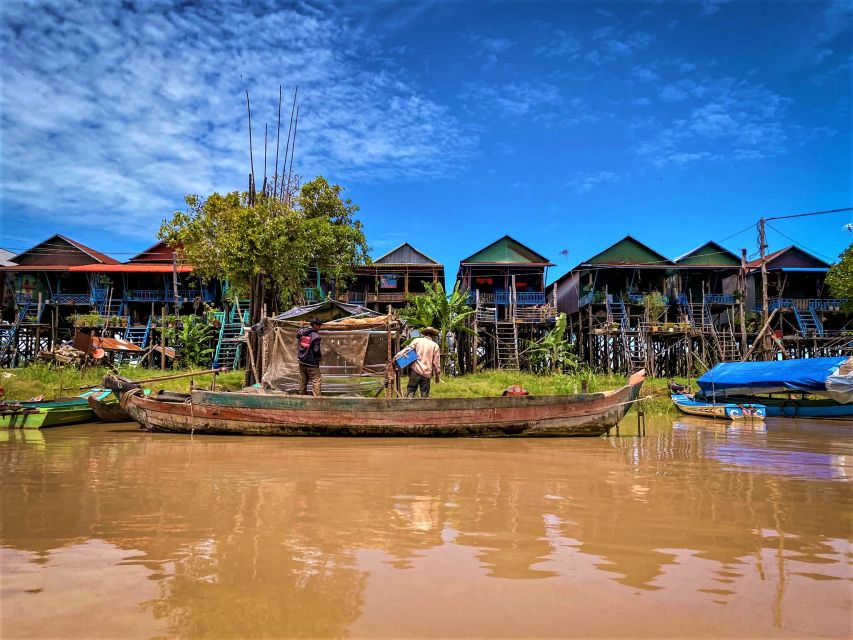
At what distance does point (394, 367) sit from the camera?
969 centimetres

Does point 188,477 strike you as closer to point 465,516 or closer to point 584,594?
point 465,516

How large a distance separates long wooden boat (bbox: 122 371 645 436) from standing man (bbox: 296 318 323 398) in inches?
30.7

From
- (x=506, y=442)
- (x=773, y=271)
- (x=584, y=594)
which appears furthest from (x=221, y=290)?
(x=773, y=271)

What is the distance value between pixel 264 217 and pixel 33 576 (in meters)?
13.1

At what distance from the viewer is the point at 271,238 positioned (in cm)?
1424

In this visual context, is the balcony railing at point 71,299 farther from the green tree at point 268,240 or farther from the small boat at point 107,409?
the small boat at point 107,409

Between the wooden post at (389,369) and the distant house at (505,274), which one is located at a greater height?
the distant house at (505,274)

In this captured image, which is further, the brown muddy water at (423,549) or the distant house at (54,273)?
the distant house at (54,273)

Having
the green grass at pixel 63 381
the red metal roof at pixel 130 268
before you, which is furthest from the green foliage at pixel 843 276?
the red metal roof at pixel 130 268

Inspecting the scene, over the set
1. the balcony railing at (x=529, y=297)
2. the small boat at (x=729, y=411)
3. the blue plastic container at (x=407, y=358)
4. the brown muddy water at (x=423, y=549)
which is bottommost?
the small boat at (x=729, y=411)

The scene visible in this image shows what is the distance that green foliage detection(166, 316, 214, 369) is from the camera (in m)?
22.2

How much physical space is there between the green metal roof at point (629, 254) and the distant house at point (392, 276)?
8.26 meters

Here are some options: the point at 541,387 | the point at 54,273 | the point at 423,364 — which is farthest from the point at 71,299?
the point at 423,364

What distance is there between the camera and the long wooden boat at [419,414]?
8211 millimetres
